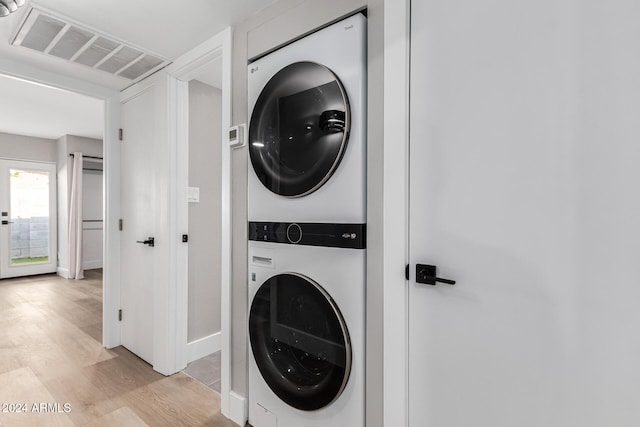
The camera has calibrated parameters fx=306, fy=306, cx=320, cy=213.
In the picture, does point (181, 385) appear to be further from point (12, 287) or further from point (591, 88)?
point (12, 287)

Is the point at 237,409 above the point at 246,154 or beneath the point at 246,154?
beneath

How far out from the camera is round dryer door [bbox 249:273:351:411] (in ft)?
4.17

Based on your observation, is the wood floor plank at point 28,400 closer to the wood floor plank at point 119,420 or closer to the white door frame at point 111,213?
the wood floor plank at point 119,420

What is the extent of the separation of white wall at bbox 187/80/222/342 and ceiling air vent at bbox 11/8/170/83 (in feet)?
1.22

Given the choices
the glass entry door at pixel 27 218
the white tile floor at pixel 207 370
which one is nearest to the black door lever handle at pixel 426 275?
the white tile floor at pixel 207 370

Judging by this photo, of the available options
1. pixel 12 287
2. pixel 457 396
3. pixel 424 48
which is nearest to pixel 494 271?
pixel 457 396

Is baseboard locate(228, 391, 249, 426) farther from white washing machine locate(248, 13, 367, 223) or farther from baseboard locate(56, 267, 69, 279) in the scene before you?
baseboard locate(56, 267, 69, 279)

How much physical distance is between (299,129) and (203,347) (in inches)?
81.7

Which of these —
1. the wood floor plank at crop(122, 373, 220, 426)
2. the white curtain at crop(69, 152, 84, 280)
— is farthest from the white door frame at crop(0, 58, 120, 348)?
the white curtain at crop(69, 152, 84, 280)

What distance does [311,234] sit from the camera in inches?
53.3

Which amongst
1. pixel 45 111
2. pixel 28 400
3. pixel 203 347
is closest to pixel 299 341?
pixel 203 347

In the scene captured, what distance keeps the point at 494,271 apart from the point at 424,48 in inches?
31.1

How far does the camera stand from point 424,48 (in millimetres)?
1078

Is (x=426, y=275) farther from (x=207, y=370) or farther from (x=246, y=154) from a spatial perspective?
(x=207, y=370)
